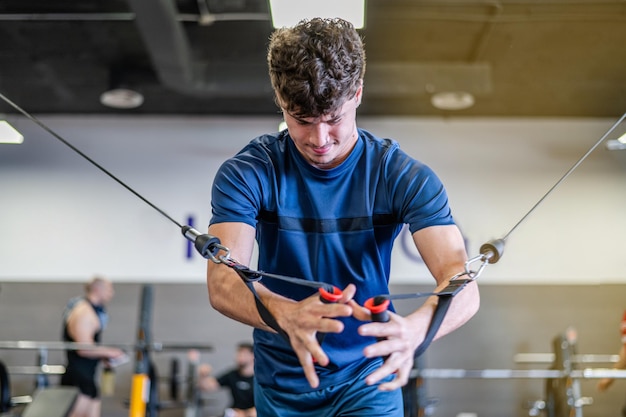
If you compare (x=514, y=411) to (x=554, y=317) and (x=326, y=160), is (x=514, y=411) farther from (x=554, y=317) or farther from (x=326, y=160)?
(x=326, y=160)

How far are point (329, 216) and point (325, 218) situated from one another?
0.01 meters

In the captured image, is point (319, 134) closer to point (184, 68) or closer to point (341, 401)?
point (341, 401)

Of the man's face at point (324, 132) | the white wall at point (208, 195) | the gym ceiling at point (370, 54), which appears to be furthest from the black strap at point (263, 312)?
the white wall at point (208, 195)

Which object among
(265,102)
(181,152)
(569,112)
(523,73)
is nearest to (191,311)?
(181,152)

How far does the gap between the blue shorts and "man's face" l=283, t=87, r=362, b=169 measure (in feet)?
1.73

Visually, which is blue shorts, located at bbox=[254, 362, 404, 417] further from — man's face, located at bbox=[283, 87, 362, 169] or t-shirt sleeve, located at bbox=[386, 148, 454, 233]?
man's face, located at bbox=[283, 87, 362, 169]

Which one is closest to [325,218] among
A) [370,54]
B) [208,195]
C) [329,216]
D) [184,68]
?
[329,216]

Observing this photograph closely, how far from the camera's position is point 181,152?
770 centimetres

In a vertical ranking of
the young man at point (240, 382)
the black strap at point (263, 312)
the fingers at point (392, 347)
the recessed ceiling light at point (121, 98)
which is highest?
the recessed ceiling light at point (121, 98)

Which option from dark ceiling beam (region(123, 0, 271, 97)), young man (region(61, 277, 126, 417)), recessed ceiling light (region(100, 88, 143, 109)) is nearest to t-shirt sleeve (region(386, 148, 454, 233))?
dark ceiling beam (region(123, 0, 271, 97))

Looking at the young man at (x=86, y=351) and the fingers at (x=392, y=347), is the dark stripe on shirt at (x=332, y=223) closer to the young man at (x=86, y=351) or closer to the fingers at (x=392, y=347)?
the fingers at (x=392, y=347)

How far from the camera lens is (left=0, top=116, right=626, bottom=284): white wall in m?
7.32

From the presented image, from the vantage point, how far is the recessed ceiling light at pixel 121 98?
6.80 meters

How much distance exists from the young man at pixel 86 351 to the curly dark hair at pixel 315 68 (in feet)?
15.1
